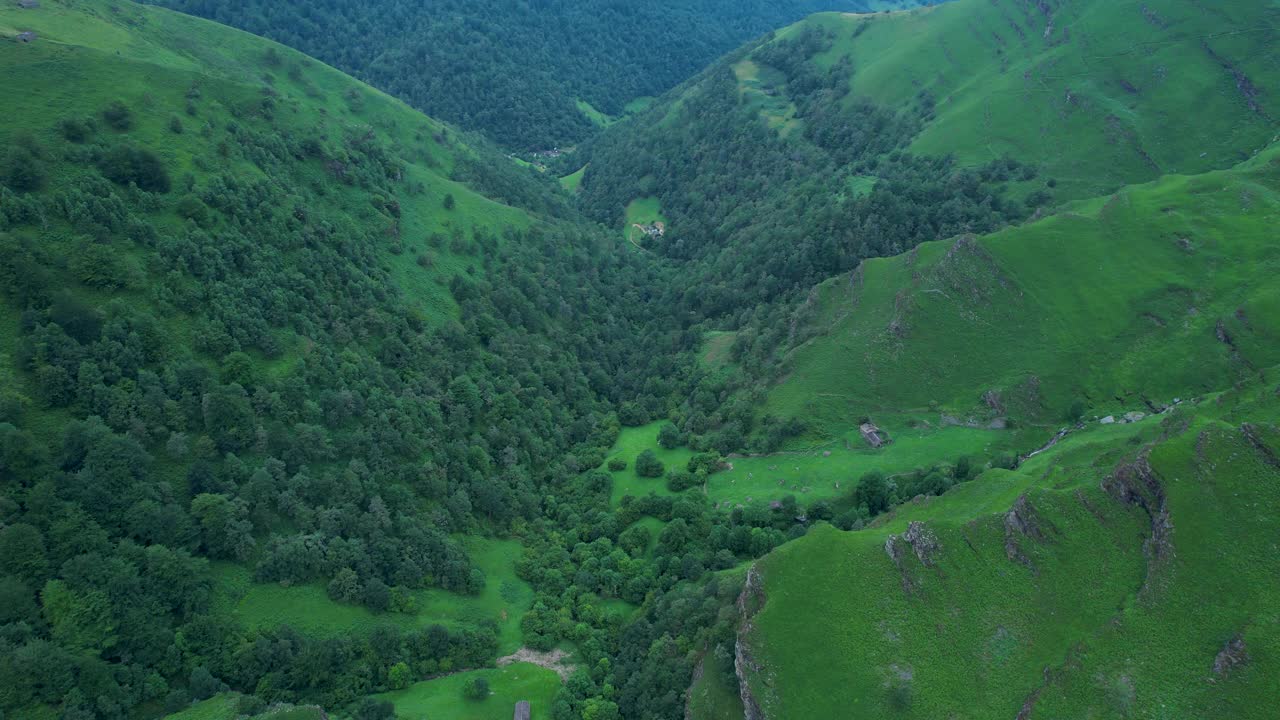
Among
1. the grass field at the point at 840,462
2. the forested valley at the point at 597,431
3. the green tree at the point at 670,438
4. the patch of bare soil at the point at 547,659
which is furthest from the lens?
the green tree at the point at 670,438

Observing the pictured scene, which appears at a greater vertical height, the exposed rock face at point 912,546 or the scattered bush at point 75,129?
the scattered bush at point 75,129

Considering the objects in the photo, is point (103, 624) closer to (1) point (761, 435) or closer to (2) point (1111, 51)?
(1) point (761, 435)

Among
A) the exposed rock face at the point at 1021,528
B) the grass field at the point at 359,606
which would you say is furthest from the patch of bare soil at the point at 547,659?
the exposed rock face at the point at 1021,528

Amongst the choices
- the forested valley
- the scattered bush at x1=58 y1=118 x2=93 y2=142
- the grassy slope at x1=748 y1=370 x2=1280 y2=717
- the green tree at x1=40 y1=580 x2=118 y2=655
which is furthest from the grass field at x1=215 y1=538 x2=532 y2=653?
the scattered bush at x1=58 y1=118 x2=93 y2=142

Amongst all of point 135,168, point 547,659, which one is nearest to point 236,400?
point 135,168

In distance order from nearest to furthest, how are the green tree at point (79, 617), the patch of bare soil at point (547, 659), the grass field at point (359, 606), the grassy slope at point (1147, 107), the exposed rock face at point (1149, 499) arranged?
the exposed rock face at point (1149, 499), the green tree at point (79, 617), the grass field at point (359, 606), the patch of bare soil at point (547, 659), the grassy slope at point (1147, 107)

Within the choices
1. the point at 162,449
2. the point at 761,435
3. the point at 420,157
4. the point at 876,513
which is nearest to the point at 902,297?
the point at 761,435

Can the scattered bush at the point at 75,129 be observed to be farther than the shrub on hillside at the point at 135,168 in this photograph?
Yes

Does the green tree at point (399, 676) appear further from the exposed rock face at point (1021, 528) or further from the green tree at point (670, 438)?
the exposed rock face at point (1021, 528)

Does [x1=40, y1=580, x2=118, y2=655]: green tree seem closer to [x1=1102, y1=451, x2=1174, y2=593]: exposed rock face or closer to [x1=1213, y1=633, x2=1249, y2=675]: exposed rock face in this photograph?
[x1=1102, y1=451, x2=1174, y2=593]: exposed rock face
